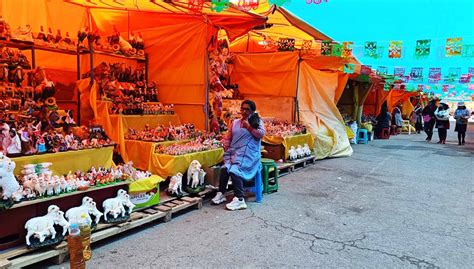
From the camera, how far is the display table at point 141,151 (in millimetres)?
5414

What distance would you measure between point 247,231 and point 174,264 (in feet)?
3.74

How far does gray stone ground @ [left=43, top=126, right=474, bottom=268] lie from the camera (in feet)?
11.4

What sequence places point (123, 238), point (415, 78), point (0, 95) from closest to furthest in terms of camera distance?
point (123, 238) < point (0, 95) < point (415, 78)

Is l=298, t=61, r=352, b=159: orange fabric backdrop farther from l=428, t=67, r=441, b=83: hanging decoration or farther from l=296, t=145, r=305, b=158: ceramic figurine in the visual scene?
l=428, t=67, r=441, b=83: hanging decoration

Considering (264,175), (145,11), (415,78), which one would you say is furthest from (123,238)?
(415,78)

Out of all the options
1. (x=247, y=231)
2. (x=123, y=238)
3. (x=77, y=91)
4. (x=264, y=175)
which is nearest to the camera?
(x=123, y=238)

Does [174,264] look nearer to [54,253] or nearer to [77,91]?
[54,253]

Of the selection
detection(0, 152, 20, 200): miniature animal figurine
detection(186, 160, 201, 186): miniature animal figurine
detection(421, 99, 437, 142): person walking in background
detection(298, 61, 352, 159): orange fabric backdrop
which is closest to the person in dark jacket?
detection(421, 99, 437, 142): person walking in background

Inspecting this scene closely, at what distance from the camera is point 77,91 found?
21.3 feet

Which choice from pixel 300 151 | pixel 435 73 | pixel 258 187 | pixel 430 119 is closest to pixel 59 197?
pixel 258 187

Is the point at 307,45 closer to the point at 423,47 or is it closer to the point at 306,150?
the point at 306,150

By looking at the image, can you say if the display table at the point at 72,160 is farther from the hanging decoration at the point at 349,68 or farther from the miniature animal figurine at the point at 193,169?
the hanging decoration at the point at 349,68

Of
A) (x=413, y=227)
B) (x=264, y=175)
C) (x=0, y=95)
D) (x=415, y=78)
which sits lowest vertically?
(x=413, y=227)

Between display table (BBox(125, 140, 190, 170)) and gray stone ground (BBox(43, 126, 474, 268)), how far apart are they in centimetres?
118
